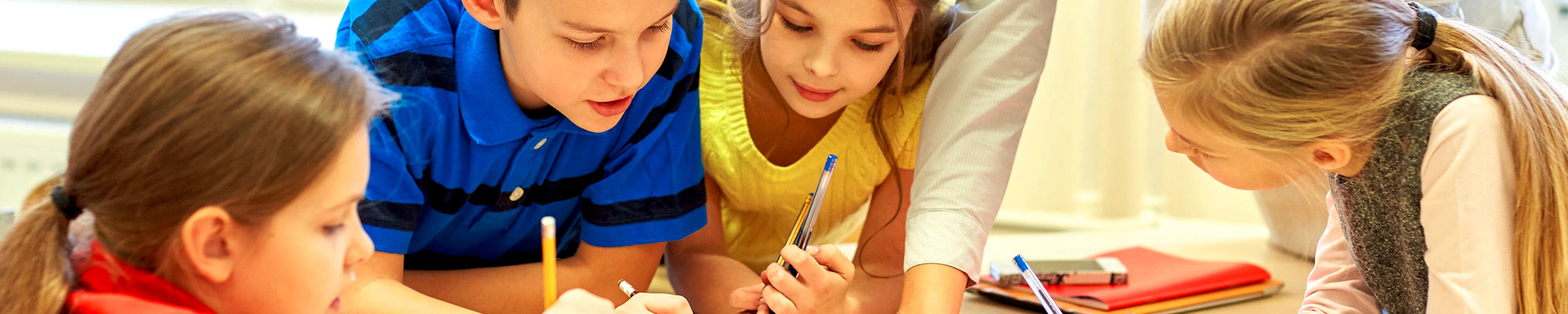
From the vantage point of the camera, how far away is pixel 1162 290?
43.7 inches

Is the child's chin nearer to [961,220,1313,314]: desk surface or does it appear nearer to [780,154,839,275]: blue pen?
[780,154,839,275]: blue pen

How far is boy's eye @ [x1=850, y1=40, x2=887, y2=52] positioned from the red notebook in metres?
0.32

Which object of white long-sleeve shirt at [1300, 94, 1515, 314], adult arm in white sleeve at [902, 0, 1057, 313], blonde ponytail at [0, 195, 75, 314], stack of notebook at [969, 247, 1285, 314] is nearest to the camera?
blonde ponytail at [0, 195, 75, 314]

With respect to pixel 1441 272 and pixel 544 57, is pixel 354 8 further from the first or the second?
pixel 1441 272

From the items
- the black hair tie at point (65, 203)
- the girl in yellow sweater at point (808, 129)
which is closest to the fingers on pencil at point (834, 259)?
the girl in yellow sweater at point (808, 129)

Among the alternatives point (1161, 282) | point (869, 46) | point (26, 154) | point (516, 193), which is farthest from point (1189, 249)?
point (26, 154)

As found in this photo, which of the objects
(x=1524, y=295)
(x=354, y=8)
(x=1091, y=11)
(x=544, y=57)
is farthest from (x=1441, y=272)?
(x=1091, y=11)

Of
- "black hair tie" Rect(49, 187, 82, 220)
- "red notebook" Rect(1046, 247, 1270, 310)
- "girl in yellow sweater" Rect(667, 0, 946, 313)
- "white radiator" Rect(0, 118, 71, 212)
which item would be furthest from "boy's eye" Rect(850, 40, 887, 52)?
"white radiator" Rect(0, 118, 71, 212)

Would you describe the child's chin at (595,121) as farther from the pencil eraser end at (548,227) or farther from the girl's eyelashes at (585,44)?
the pencil eraser end at (548,227)

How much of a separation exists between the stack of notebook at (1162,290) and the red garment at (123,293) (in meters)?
0.73

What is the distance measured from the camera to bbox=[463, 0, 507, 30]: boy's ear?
2.66 feet

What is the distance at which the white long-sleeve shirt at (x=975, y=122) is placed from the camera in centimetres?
90

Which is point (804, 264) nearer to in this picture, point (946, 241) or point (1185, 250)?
point (946, 241)

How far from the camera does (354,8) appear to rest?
0.85 meters
